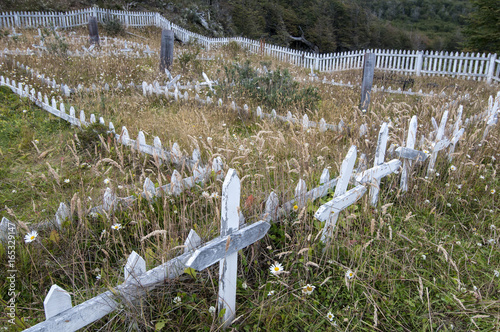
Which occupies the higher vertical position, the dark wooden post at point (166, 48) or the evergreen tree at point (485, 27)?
the evergreen tree at point (485, 27)

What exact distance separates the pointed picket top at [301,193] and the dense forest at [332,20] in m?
25.2

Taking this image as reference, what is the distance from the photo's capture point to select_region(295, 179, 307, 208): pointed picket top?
2475mm

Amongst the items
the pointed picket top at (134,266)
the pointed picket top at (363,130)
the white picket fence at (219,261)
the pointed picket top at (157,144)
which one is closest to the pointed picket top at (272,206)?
the white picket fence at (219,261)

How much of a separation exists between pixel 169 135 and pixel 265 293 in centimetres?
321

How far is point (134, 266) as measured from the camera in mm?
1797

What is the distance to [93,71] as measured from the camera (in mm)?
8844

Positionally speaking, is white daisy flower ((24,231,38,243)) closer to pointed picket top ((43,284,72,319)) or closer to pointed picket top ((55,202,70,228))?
pointed picket top ((55,202,70,228))

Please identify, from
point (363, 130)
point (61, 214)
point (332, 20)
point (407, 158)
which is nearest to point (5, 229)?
point (61, 214)

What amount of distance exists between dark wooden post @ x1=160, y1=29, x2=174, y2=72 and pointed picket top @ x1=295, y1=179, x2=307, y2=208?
779 centimetres

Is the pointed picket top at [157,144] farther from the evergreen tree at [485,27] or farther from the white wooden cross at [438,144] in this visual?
the evergreen tree at [485,27]

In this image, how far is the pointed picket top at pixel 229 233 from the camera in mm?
1731

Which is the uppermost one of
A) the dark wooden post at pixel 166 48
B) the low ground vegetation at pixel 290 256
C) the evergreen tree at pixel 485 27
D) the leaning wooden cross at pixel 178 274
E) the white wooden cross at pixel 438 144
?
the evergreen tree at pixel 485 27

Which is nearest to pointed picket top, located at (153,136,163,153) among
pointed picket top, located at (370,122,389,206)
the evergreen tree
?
pointed picket top, located at (370,122,389,206)

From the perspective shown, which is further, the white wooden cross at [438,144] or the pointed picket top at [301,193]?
the white wooden cross at [438,144]
